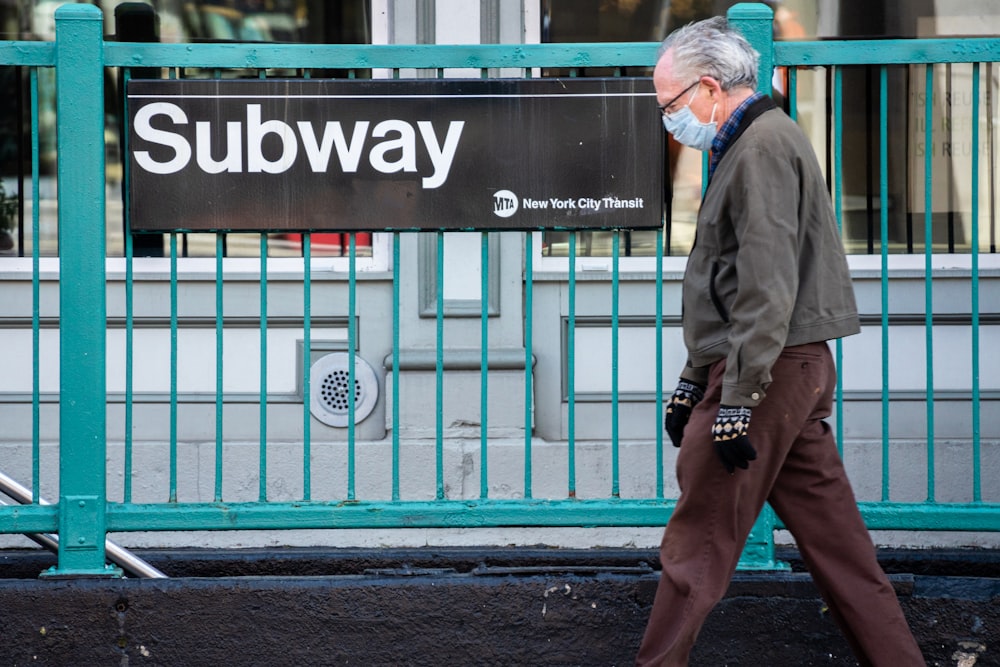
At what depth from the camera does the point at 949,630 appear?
13.4 feet

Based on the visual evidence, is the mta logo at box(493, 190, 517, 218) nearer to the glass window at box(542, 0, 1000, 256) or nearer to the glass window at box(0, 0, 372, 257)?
the glass window at box(542, 0, 1000, 256)

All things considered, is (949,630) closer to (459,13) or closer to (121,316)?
(459,13)

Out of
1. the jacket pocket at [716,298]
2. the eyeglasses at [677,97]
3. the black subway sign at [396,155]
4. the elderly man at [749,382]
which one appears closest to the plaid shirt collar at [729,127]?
the elderly man at [749,382]

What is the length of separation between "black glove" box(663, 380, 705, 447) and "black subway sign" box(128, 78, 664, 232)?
2.47ft

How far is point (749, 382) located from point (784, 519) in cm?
56

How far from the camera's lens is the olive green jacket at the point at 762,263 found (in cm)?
319

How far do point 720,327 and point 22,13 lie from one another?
14.7 ft

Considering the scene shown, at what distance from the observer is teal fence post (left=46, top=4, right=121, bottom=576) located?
4023 millimetres

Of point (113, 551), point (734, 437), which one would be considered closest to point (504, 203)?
point (734, 437)

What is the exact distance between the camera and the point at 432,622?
163 inches

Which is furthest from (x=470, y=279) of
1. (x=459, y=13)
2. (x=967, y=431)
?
(x=967, y=431)

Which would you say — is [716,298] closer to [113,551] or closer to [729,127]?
[729,127]

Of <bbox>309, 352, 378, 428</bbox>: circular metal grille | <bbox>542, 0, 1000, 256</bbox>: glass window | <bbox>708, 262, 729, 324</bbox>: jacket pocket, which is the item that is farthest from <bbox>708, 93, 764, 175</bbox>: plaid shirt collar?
<bbox>309, 352, 378, 428</bbox>: circular metal grille

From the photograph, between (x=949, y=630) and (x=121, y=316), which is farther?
(x=121, y=316)
